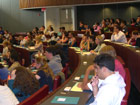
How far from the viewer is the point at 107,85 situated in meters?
2.42

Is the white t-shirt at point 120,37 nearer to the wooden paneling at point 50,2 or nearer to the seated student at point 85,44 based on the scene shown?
the seated student at point 85,44

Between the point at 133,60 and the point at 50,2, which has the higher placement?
the point at 50,2

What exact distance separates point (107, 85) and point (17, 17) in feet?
64.5

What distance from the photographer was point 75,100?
2850 millimetres

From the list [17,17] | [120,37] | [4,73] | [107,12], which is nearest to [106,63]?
[4,73]

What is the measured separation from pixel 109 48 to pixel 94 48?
421 centimetres

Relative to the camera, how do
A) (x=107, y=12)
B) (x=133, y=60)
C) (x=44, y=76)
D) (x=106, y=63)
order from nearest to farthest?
(x=106, y=63) < (x=44, y=76) < (x=133, y=60) < (x=107, y=12)

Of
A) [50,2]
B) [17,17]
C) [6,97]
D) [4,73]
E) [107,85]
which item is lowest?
[4,73]

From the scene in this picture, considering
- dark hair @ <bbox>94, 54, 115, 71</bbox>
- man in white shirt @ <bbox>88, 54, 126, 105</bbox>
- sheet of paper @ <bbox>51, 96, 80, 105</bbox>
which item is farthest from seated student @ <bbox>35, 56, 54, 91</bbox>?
dark hair @ <bbox>94, 54, 115, 71</bbox>

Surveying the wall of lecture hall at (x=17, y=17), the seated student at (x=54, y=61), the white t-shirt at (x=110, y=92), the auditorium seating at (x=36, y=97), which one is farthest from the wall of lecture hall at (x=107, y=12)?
the white t-shirt at (x=110, y=92)

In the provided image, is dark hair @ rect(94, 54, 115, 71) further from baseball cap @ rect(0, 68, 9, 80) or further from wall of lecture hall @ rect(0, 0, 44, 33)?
wall of lecture hall @ rect(0, 0, 44, 33)

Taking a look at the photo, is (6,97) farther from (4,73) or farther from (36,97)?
(4,73)

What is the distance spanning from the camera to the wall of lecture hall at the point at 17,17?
20359 mm

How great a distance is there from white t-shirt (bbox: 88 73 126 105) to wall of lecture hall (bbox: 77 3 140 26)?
1495 centimetres
